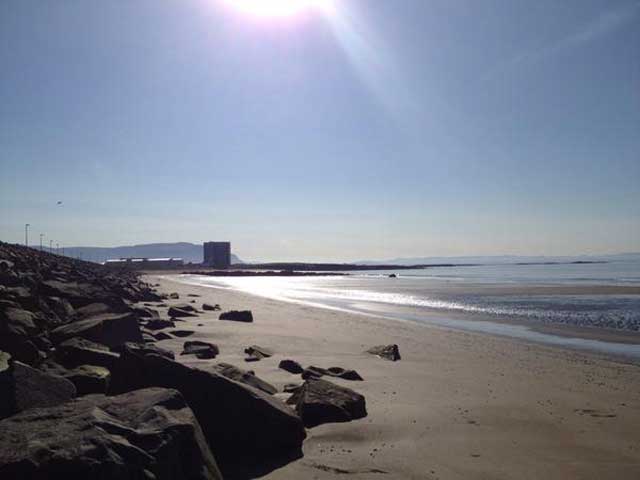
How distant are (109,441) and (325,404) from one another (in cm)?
307

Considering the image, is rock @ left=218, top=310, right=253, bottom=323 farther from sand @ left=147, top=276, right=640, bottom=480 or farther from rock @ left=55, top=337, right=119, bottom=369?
rock @ left=55, top=337, right=119, bottom=369

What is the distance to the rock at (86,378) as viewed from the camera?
17.6ft

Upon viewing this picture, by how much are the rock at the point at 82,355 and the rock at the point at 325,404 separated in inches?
91.1

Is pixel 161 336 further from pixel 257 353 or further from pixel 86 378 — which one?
pixel 86 378

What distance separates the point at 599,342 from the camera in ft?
47.3

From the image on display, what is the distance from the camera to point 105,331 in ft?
28.4

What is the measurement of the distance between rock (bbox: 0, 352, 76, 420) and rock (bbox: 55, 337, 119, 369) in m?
1.49

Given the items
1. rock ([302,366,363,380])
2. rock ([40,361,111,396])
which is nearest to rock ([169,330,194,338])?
rock ([302,366,363,380])

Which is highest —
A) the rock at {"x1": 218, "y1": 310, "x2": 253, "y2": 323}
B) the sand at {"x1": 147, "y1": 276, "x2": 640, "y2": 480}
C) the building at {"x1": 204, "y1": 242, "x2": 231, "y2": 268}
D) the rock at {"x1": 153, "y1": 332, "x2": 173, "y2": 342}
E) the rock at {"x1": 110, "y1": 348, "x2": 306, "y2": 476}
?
the building at {"x1": 204, "y1": 242, "x2": 231, "y2": 268}

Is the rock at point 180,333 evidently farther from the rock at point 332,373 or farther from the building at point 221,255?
the building at point 221,255

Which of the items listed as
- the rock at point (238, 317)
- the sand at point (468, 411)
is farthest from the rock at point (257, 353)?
the rock at point (238, 317)

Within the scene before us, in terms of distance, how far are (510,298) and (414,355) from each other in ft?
67.4

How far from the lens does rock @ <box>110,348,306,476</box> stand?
4.85 m

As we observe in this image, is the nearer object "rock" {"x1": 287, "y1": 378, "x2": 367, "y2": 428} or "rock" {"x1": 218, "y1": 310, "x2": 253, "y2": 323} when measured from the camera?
"rock" {"x1": 287, "y1": 378, "x2": 367, "y2": 428}
